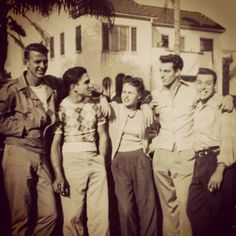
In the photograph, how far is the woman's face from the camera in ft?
10.1

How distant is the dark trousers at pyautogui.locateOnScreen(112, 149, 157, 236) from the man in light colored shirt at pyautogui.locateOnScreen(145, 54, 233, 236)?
0.49 ft

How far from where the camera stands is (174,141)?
3201 millimetres

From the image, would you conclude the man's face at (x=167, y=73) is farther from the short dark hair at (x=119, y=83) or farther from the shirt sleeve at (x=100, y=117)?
the shirt sleeve at (x=100, y=117)

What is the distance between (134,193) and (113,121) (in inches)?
24.0

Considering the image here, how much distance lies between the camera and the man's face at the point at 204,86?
10.9 feet

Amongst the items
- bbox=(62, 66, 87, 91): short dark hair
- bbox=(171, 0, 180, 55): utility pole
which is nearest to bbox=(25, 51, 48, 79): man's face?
bbox=(62, 66, 87, 91): short dark hair

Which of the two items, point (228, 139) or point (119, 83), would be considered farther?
point (228, 139)

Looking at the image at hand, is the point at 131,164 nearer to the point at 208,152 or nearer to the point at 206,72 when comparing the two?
the point at 208,152

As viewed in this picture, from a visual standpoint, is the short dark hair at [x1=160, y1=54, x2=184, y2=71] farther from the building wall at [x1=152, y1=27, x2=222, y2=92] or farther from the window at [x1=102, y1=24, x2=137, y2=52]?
the window at [x1=102, y1=24, x2=137, y2=52]

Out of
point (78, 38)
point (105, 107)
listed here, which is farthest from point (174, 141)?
point (78, 38)

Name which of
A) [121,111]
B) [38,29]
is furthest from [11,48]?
[121,111]

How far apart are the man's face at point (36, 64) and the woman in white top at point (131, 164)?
0.63 m

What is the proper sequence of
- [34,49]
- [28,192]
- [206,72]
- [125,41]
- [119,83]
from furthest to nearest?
[206,72], [125,41], [119,83], [34,49], [28,192]

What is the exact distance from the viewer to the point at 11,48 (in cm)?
293
